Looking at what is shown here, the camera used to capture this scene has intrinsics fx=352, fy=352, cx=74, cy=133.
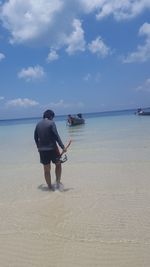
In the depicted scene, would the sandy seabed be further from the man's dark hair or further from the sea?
the man's dark hair

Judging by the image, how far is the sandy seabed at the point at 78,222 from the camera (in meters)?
4.43

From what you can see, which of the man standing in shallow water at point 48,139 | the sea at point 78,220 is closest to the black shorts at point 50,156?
the man standing in shallow water at point 48,139

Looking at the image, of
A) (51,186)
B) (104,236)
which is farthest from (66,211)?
(51,186)

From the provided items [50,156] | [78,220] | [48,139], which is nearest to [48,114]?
[48,139]

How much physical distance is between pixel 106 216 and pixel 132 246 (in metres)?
1.35

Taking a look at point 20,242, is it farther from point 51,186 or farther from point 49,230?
point 51,186

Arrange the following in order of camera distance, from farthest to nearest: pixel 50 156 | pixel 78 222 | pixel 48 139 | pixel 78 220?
pixel 50 156 → pixel 48 139 → pixel 78 220 → pixel 78 222

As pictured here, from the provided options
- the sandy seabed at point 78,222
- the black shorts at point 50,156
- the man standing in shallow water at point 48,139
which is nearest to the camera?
the sandy seabed at point 78,222

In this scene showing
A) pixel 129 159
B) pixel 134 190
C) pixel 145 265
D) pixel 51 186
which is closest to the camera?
pixel 145 265

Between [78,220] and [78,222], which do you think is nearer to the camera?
[78,222]

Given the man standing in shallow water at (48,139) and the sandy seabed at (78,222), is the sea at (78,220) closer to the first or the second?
the sandy seabed at (78,222)

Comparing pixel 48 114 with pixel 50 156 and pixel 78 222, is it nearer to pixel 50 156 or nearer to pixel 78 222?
pixel 50 156

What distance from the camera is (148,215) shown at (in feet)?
19.2

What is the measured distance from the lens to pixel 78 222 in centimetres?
573
